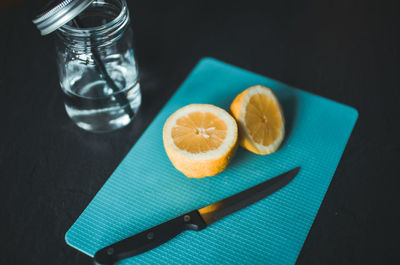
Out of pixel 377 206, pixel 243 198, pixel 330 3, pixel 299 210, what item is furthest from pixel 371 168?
pixel 330 3

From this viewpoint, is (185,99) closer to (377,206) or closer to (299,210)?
(299,210)

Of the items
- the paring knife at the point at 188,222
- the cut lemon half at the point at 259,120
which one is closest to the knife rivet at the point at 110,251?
the paring knife at the point at 188,222

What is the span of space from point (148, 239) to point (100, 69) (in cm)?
37

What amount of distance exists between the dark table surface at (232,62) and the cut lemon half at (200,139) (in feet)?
0.56

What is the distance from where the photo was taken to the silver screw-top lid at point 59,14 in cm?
64

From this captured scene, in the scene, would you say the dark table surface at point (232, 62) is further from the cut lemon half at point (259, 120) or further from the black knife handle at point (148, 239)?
the cut lemon half at point (259, 120)

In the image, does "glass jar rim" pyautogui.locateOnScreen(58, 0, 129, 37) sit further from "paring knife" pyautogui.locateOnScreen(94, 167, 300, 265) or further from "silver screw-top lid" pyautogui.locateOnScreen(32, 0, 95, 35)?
"paring knife" pyautogui.locateOnScreen(94, 167, 300, 265)

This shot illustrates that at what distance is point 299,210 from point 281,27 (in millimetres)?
618

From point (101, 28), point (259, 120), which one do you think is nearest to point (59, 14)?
point (101, 28)

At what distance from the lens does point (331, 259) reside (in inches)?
28.3

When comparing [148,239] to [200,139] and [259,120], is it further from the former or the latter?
[259,120]

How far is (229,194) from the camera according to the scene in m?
0.79

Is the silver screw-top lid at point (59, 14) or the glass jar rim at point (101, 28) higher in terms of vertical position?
the silver screw-top lid at point (59, 14)

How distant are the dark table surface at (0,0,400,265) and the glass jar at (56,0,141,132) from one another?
47 mm
